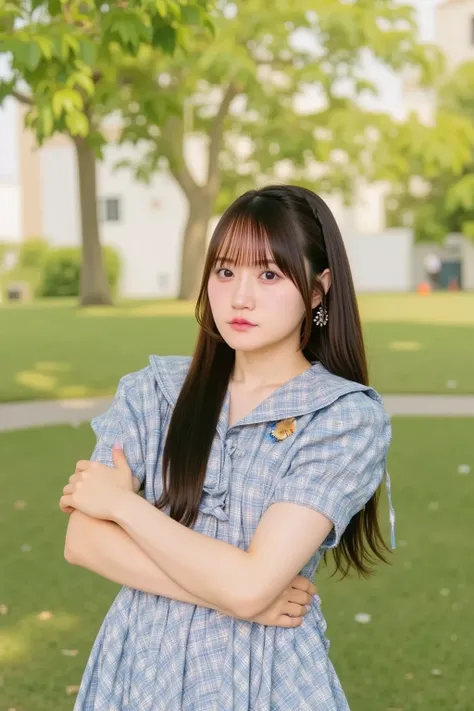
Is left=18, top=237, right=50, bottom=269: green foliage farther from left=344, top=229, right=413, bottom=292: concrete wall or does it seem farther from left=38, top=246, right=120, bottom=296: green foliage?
left=344, top=229, right=413, bottom=292: concrete wall

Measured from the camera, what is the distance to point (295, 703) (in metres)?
2.15

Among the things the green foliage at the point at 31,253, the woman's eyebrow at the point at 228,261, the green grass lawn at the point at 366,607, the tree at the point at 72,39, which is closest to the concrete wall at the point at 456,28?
the green foliage at the point at 31,253

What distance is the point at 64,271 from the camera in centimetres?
4166

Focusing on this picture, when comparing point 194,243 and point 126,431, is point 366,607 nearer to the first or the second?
point 126,431

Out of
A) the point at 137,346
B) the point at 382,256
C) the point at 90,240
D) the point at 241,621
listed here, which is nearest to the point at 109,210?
the point at 382,256

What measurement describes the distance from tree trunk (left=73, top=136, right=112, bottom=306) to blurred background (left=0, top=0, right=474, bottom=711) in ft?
0.18

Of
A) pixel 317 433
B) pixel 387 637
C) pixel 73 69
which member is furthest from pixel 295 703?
pixel 73 69

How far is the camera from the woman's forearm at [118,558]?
2115 millimetres

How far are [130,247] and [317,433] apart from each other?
43.7 m

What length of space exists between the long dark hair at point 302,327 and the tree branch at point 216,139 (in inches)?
1213

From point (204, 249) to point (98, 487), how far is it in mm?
32658

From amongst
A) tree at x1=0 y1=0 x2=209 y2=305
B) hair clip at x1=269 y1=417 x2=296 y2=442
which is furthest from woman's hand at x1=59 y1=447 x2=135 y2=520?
tree at x1=0 y1=0 x2=209 y2=305

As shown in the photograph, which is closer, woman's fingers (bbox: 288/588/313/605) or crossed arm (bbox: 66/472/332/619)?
crossed arm (bbox: 66/472/332/619)

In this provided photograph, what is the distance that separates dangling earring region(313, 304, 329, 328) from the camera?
233 cm
